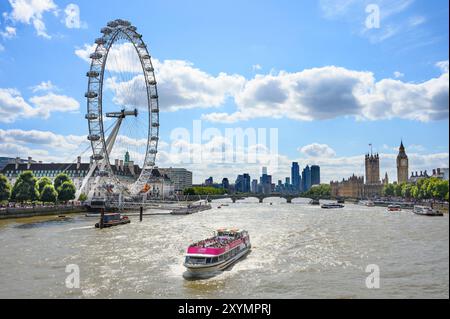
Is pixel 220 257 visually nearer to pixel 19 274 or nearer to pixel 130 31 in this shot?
pixel 19 274

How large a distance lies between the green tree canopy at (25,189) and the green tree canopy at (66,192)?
24.1ft

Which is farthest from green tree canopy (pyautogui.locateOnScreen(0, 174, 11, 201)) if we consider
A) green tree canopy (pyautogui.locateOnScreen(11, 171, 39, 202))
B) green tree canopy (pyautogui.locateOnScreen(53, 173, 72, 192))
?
green tree canopy (pyautogui.locateOnScreen(53, 173, 72, 192))

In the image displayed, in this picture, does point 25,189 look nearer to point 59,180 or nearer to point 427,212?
point 59,180

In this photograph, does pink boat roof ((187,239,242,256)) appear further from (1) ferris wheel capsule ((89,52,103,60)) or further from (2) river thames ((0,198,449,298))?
(1) ferris wheel capsule ((89,52,103,60))

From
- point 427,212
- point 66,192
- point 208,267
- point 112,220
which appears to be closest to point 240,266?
point 208,267

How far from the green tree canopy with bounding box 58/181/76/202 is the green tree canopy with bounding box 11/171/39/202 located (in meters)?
7.34

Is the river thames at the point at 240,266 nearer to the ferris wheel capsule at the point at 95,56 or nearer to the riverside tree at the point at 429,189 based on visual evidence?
the ferris wheel capsule at the point at 95,56

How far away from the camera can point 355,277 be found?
22.9 metres

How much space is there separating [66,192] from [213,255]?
6436 centimetres

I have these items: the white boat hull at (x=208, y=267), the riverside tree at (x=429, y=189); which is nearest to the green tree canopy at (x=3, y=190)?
the white boat hull at (x=208, y=267)

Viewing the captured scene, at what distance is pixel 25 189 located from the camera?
241 ft

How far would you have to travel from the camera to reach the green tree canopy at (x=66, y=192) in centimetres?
8269
